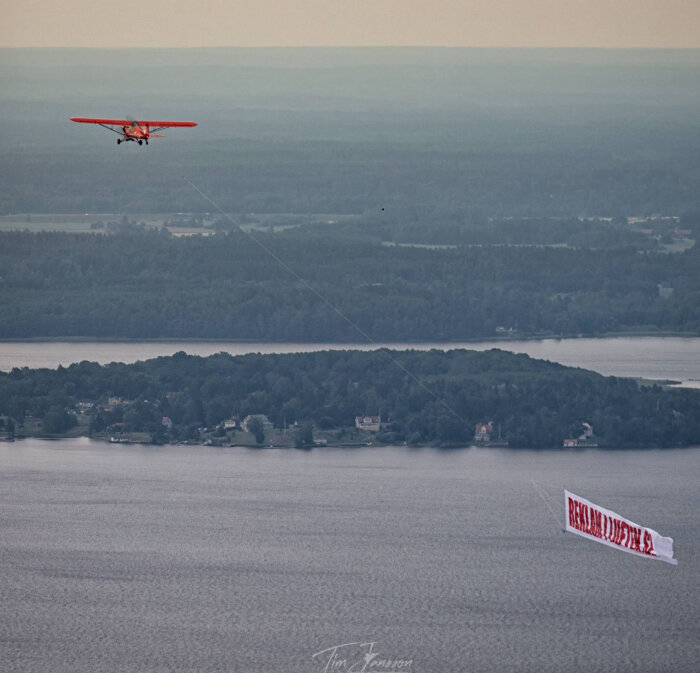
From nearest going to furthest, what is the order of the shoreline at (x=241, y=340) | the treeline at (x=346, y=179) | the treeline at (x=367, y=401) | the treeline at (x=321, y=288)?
1. the treeline at (x=367, y=401)
2. the shoreline at (x=241, y=340)
3. the treeline at (x=321, y=288)
4. the treeline at (x=346, y=179)

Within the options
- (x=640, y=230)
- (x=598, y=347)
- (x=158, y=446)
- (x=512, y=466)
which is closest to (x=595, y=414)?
(x=512, y=466)

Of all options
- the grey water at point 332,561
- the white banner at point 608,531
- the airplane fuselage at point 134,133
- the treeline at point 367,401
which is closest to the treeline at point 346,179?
the treeline at point 367,401

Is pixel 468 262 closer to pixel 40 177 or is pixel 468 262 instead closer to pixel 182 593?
pixel 40 177

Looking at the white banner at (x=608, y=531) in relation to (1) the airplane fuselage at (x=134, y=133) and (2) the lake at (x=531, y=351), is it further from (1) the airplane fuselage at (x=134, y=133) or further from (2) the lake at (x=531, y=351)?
(2) the lake at (x=531, y=351)

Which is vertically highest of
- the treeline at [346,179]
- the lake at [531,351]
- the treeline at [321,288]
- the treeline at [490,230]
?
the treeline at [346,179]

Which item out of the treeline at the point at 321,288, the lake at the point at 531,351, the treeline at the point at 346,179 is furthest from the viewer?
the treeline at the point at 346,179

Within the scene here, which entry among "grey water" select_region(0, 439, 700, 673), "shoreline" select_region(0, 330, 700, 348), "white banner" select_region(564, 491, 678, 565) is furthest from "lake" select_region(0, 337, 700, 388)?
"white banner" select_region(564, 491, 678, 565)
